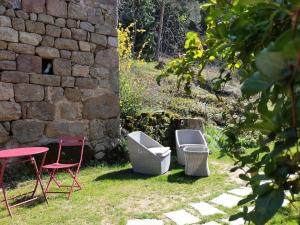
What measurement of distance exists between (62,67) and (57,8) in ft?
Answer: 3.07

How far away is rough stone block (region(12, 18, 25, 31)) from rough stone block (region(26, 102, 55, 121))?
1126mm

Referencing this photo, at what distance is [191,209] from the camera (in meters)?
3.91

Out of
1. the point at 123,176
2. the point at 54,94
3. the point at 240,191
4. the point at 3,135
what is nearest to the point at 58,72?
the point at 54,94

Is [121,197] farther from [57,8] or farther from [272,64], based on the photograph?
[272,64]

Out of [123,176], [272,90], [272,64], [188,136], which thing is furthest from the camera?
[188,136]

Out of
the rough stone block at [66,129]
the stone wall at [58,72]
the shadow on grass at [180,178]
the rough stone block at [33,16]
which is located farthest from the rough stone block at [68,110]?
the shadow on grass at [180,178]

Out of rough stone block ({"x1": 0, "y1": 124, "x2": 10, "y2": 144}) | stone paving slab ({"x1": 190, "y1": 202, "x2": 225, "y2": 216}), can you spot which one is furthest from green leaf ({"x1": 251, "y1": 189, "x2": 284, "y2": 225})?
rough stone block ({"x1": 0, "y1": 124, "x2": 10, "y2": 144})

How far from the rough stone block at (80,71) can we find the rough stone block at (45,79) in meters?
0.31

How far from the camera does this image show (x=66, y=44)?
222 inches

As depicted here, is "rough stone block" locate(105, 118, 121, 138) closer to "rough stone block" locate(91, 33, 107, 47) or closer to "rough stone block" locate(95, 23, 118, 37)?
"rough stone block" locate(91, 33, 107, 47)

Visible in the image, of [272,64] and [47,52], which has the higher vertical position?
[47,52]

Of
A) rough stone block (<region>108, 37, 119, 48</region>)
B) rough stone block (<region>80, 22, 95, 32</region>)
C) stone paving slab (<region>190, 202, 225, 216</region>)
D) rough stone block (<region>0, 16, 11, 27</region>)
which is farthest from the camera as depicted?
rough stone block (<region>108, 37, 119, 48</region>)

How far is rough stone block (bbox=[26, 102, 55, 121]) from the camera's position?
5289 millimetres

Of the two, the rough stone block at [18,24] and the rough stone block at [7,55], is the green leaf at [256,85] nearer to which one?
the rough stone block at [7,55]
